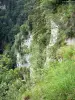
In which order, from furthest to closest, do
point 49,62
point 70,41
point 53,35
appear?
1. point 53,35
2. point 70,41
3. point 49,62

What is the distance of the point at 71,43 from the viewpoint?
Result: 9852mm

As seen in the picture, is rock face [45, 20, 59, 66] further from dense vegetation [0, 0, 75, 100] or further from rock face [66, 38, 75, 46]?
rock face [66, 38, 75, 46]

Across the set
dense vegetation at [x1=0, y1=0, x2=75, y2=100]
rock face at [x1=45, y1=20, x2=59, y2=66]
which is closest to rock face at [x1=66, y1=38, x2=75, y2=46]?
dense vegetation at [x1=0, y1=0, x2=75, y2=100]

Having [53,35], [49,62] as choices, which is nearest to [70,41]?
[49,62]

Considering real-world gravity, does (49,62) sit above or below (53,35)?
below

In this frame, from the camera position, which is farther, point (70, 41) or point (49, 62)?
point (70, 41)

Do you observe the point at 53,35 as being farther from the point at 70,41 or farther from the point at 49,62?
the point at 49,62

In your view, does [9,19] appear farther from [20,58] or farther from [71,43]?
[71,43]

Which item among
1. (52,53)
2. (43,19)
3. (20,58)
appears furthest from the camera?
(20,58)

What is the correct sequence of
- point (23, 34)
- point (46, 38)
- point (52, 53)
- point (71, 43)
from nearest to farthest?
point (71, 43) < point (52, 53) < point (46, 38) < point (23, 34)

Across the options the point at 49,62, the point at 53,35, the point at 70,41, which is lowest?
the point at 49,62

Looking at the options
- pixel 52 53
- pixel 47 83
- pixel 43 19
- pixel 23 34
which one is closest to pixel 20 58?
pixel 23 34

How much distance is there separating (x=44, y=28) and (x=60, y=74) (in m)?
7.25

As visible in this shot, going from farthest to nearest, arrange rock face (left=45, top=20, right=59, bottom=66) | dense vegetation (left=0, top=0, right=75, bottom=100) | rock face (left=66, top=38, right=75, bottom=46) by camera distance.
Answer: rock face (left=45, top=20, right=59, bottom=66), rock face (left=66, top=38, right=75, bottom=46), dense vegetation (left=0, top=0, right=75, bottom=100)
